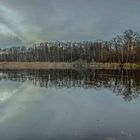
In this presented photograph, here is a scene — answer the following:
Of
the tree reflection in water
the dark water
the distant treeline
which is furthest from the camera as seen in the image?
the distant treeline

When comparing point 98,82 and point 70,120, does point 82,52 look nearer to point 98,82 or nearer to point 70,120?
point 98,82

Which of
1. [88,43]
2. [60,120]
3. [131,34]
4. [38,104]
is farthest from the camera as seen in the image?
[88,43]

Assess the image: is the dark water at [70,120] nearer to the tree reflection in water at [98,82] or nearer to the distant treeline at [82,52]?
the tree reflection in water at [98,82]

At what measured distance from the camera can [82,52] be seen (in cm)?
11862

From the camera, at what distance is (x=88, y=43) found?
118938mm

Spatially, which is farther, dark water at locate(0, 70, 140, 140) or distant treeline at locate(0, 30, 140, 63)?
distant treeline at locate(0, 30, 140, 63)

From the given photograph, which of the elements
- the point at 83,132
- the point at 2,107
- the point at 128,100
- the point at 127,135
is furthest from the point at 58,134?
the point at 128,100

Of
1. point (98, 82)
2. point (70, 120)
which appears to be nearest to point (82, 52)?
point (98, 82)

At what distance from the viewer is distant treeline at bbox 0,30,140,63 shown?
86.1 metres

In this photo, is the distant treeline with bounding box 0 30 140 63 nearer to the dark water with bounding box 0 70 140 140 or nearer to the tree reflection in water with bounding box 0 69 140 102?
the tree reflection in water with bounding box 0 69 140 102

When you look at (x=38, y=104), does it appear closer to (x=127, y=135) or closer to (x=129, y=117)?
(x=129, y=117)

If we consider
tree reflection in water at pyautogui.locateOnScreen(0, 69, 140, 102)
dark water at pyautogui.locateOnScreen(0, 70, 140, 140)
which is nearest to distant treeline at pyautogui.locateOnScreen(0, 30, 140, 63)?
tree reflection in water at pyautogui.locateOnScreen(0, 69, 140, 102)

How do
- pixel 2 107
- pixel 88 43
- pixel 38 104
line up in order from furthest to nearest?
pixel 88 43 → pixel 38 104 → pixel 2 107

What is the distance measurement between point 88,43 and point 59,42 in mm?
19311
